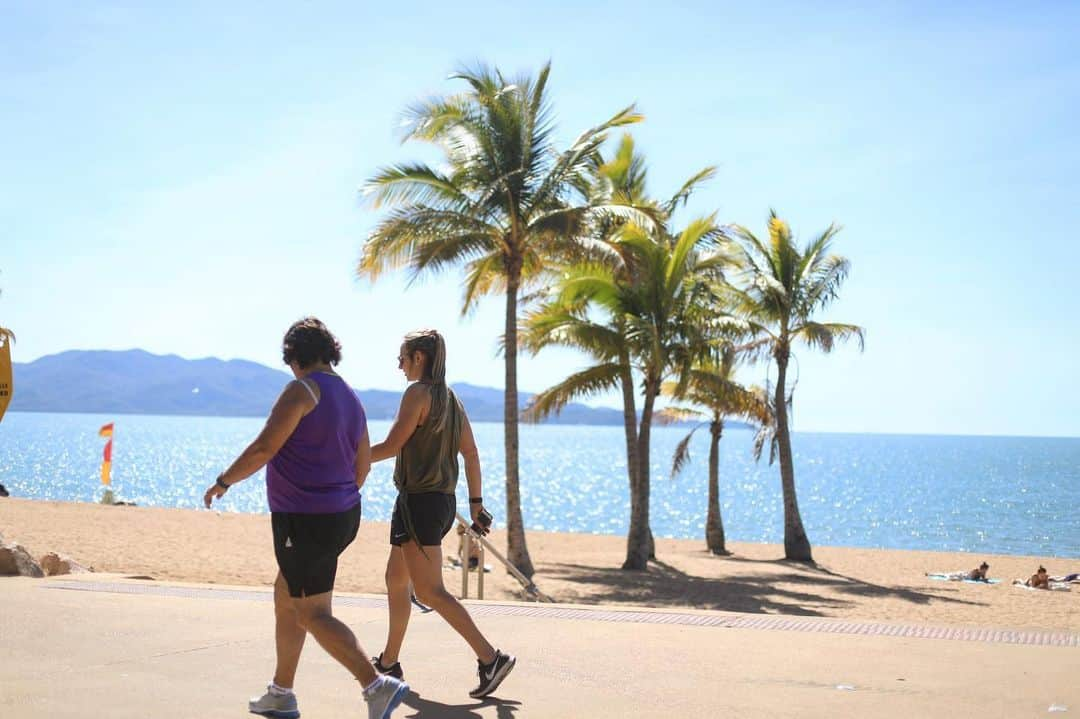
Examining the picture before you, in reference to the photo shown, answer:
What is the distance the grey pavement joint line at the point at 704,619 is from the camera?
7133 millimetres

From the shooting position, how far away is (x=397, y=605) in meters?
5.41

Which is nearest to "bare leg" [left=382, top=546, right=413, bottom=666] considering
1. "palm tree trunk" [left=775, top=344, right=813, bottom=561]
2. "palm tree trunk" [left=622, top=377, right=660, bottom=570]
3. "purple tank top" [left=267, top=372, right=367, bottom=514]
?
"purple tank top" [left=267, top=372, right=367, bottom=514]

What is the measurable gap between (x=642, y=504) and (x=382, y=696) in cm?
1672

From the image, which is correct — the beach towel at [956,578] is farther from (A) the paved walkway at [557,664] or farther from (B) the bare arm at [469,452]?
(B) the bare arm at [469,452]

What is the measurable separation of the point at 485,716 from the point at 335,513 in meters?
1.11

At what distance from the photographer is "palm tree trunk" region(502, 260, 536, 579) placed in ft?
60.6

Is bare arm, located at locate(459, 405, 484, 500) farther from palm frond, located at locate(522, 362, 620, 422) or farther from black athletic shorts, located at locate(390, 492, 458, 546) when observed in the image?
palm frond, located at locate(522, 362, 620, 422)

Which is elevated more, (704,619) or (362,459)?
(362,459)

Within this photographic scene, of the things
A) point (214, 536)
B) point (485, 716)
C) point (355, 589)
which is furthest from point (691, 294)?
point (485, 716)

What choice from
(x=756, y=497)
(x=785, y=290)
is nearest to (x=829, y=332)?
(x=785, y=290)

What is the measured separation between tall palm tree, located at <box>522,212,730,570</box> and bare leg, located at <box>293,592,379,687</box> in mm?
14978

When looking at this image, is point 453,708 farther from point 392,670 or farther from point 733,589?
point 733,589

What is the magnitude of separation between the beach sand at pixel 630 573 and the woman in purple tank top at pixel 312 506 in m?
9.25

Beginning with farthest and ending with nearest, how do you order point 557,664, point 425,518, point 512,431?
point 512,431 < point 557,664 < point 425,518
